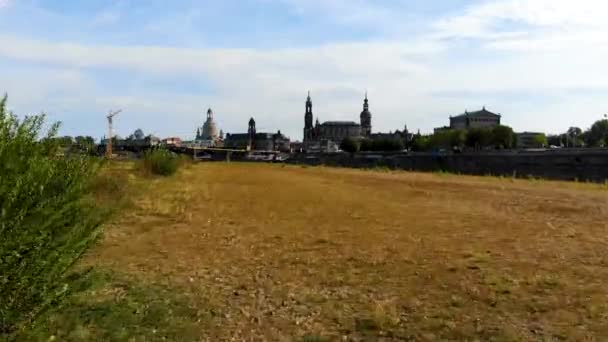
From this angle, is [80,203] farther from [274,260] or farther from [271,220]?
[271,220]

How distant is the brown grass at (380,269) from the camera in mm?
9555

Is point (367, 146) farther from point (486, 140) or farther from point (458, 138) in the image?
point (486, 140)

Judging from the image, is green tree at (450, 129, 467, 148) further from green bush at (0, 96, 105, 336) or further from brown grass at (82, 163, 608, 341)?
green bush at (0, 96, 105, 336)

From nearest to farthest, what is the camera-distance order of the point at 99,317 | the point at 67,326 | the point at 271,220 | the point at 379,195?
the point at 67,326 → the point at 99,317 → the point at 271,220 → the point at 379,195

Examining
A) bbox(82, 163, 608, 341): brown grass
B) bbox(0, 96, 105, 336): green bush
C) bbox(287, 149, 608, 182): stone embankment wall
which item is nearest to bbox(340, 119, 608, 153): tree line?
bbox(287, 149, 608, 182): stone embankment wall

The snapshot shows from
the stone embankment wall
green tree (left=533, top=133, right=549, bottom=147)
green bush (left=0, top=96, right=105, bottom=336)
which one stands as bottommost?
the stone embankment wall

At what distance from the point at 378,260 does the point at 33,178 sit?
29.8 feet

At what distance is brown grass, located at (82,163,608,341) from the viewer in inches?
376

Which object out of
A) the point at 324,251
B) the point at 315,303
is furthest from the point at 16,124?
the point at 324,251

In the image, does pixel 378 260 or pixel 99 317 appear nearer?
pixel 99 317

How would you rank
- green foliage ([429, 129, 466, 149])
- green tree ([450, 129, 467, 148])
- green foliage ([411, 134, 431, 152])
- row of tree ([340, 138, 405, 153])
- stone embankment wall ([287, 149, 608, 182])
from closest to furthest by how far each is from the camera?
1. stone embankment wall ([287, 149, 608, 182])
2. green tree ([450, 129, 467, 148])
3. green foliage ([429, 129, 466, 149])
4. green foliage ([411, 134, 431, 152])
5. row of tree ([340, 138, 405, 153])

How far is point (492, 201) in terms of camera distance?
95.0 feet

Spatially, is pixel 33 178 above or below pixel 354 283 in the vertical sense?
above

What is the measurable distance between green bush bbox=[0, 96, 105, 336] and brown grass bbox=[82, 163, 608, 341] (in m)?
3.32
